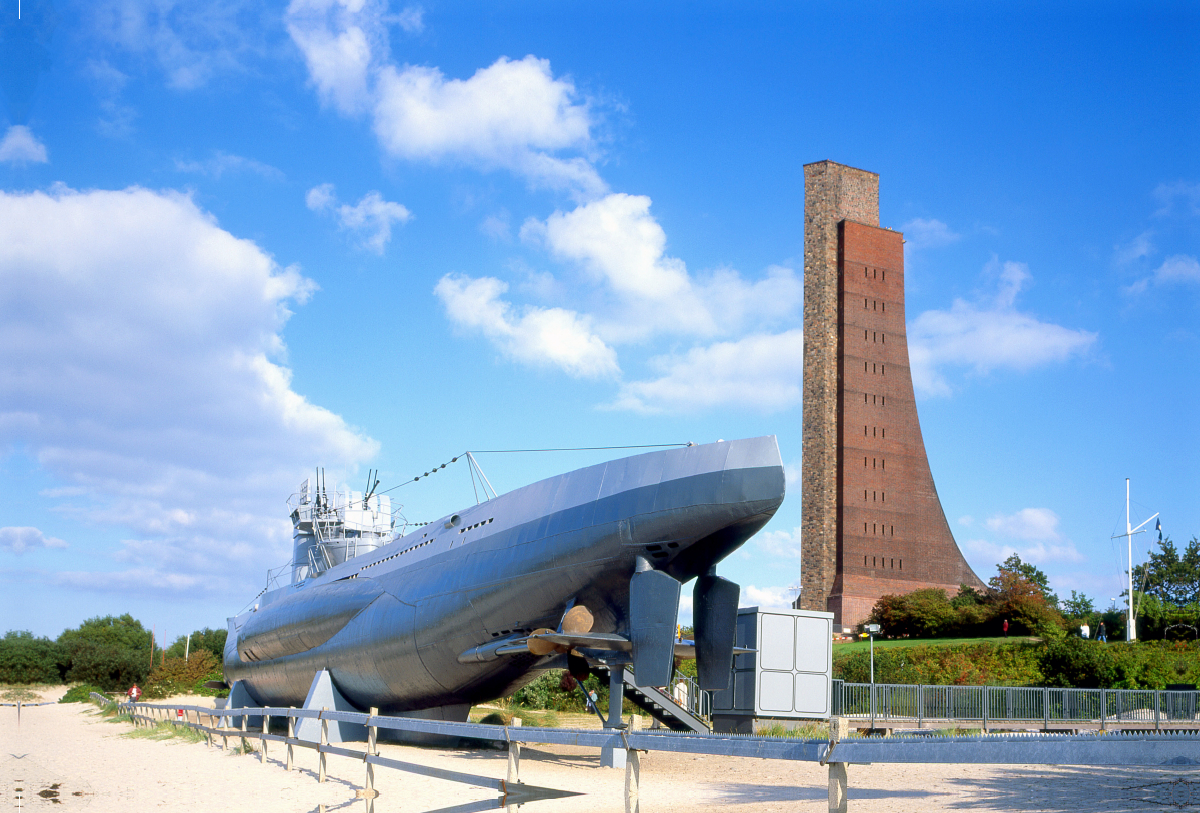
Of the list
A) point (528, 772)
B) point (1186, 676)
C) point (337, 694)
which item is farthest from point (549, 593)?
point (1186, 676)

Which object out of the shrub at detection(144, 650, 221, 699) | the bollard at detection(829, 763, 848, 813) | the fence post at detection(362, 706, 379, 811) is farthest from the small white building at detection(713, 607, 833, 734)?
the shrub at detection(144, 650, 221, 699)

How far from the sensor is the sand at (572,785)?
37.7ft

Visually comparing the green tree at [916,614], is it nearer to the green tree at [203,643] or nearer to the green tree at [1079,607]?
the green tree at [1079,607]

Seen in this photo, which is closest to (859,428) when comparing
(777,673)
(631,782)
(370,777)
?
→ (777,673)

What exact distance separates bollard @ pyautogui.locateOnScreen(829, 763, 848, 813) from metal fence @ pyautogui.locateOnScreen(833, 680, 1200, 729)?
23422 millimetres

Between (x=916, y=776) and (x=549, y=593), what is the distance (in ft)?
23.7

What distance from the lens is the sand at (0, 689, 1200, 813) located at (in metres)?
11.5

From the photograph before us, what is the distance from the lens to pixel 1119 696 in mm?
28906

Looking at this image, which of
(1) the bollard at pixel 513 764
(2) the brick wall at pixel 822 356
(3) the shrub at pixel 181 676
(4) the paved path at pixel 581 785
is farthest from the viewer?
(2) the brick wall at pixel 822 356

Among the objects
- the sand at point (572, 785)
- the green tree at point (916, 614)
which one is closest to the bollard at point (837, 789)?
the sand at point (572, 785)

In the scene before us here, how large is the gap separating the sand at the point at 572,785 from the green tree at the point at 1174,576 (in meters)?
77.5

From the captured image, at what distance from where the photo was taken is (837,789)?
578cm

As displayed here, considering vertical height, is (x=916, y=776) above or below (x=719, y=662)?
below

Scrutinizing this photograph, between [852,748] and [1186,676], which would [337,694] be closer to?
[852,748]
